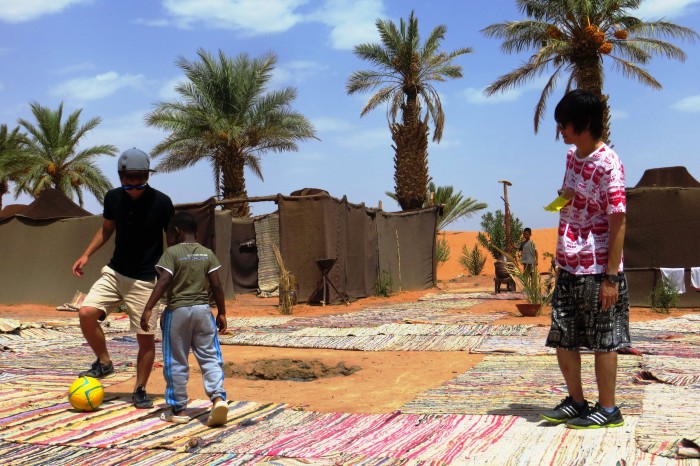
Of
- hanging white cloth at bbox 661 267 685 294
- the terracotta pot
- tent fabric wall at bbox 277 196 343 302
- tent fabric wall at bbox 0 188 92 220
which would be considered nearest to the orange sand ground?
the terracotta pot

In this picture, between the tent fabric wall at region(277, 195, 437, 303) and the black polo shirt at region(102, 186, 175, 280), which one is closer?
the black polo shirt at region(102, 186, 175, 280)

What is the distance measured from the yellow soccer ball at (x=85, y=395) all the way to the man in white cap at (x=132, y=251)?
0.29 meters

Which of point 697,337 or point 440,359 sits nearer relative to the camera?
point 440,359

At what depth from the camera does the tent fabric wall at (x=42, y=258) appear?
1673 cm

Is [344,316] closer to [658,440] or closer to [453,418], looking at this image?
[453,418]

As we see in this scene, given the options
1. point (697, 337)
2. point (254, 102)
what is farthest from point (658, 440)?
point (254, 102)

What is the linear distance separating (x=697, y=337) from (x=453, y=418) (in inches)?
198

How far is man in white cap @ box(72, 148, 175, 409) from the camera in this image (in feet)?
16.5

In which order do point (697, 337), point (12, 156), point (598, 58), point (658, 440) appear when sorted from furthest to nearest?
1. point (12, 156)
2. point (598, 58)
3. point (697, 337)
4. point (658, 440)

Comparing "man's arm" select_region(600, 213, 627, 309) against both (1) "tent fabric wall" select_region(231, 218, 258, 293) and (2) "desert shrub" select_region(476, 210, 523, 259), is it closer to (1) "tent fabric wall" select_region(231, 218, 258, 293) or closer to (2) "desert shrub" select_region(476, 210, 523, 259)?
(1) "tent fabric wall" select_region(231, 218, 258, 293)

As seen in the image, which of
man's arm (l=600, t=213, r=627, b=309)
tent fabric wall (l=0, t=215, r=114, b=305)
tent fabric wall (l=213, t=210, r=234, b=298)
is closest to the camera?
man's arm (l=600, t=213, r=627, b=309)

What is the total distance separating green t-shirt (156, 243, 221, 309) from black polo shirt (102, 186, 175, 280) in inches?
20.8

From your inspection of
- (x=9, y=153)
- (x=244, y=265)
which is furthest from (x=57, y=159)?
(x=244, y=265)

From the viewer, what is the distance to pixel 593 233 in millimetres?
4148
